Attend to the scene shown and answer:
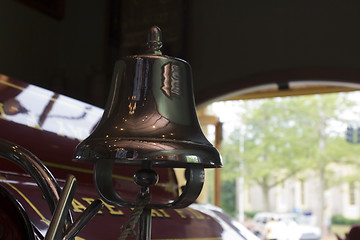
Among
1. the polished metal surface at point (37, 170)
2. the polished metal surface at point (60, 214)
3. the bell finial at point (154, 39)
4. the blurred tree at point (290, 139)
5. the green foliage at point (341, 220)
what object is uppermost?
the blurred tree at point (290, 139)

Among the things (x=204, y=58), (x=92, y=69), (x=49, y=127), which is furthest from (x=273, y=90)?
(x=49, y=127)

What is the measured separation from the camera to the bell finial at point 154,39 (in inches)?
25.7

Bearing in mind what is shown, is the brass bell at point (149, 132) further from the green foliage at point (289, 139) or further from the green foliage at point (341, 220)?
the green foliage at point (341, 220)

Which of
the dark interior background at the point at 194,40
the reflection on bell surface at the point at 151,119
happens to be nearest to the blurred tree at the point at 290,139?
the dark interior background at the point at 194,40

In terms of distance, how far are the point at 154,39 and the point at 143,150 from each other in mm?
169

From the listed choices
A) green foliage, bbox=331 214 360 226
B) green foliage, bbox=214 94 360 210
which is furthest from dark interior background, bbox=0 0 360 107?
green foliage, bbox=331 214 360 226

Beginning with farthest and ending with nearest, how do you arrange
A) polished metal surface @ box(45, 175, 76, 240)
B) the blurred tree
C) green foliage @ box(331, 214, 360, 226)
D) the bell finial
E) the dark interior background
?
green foliage @ box(331, 214, 360, 226) → the blurred tree → the dark interior background → the bell finial → polished metal surface @ box(45, 175, 76, 240)

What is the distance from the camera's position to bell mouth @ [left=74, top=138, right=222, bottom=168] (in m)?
0.56

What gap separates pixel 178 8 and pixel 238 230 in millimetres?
3046

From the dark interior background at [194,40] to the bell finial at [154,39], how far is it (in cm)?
322

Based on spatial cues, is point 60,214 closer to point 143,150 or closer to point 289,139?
point 143,150

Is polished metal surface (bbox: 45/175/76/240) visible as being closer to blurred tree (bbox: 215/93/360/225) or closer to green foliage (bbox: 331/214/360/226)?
blurred tree (bbox: 215/93/360/225)

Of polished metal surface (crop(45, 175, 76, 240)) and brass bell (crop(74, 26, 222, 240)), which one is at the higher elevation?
brass bell (crop(74, 26, 222, 240))

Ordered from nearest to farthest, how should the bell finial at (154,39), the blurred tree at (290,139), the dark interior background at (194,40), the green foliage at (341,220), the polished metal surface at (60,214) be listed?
the polished metal surface at (60,214)
the bell finial at (154,39)
the dark interior background at (194,40)
the blurred tree at (290,139)
the green foliage at (341,220)
